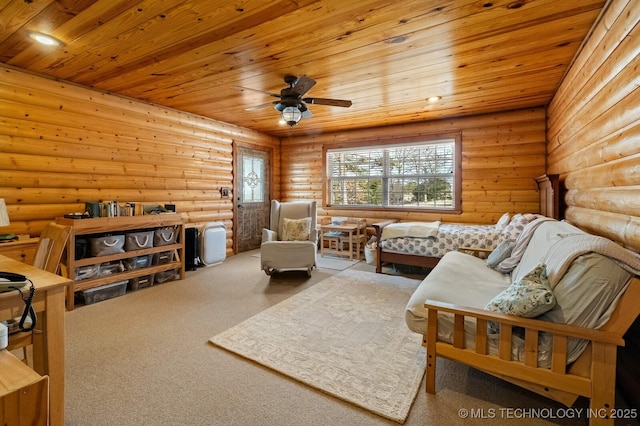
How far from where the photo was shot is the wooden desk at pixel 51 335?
4.60ft

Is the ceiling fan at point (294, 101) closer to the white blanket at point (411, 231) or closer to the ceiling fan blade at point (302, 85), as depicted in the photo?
the ceiling fan blade at point (302, 85)

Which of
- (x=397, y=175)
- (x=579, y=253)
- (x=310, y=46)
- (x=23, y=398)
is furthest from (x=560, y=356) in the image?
(x=397, y=175)

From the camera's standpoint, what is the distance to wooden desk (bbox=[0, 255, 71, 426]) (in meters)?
1.40

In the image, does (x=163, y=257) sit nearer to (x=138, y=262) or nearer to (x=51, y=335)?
(x=138, y=262)

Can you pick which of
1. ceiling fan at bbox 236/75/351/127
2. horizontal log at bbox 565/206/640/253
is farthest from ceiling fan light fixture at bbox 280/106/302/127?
horizontal log at bbox 565/206/640/253

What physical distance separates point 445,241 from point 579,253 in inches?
101

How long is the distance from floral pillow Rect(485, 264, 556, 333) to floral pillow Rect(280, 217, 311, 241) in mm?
2901

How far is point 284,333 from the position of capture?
250 cm

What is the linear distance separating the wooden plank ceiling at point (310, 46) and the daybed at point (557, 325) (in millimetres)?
1643

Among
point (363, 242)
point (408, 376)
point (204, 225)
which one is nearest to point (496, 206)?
point (363, 242)

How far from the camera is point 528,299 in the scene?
1565 millimetres

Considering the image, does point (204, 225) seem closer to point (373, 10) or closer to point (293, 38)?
point (293, 38)

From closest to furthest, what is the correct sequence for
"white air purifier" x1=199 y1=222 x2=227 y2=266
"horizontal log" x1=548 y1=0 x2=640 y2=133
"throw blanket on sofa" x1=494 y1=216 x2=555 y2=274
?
"horizontal log" x1=548 y1=0 x2=640 y2=133
"throw blanket on sofa" x1=494 y1=216 x2=555 y2=274
"white air purifier" x1=199 y1=222 x2=227 y2=266

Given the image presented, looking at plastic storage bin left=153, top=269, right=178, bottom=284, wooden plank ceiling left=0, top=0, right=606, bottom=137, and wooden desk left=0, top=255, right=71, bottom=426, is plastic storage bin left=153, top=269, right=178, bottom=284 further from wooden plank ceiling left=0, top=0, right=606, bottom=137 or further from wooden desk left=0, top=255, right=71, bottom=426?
wooden desk left=0, top=255, right=71, bottom=426
